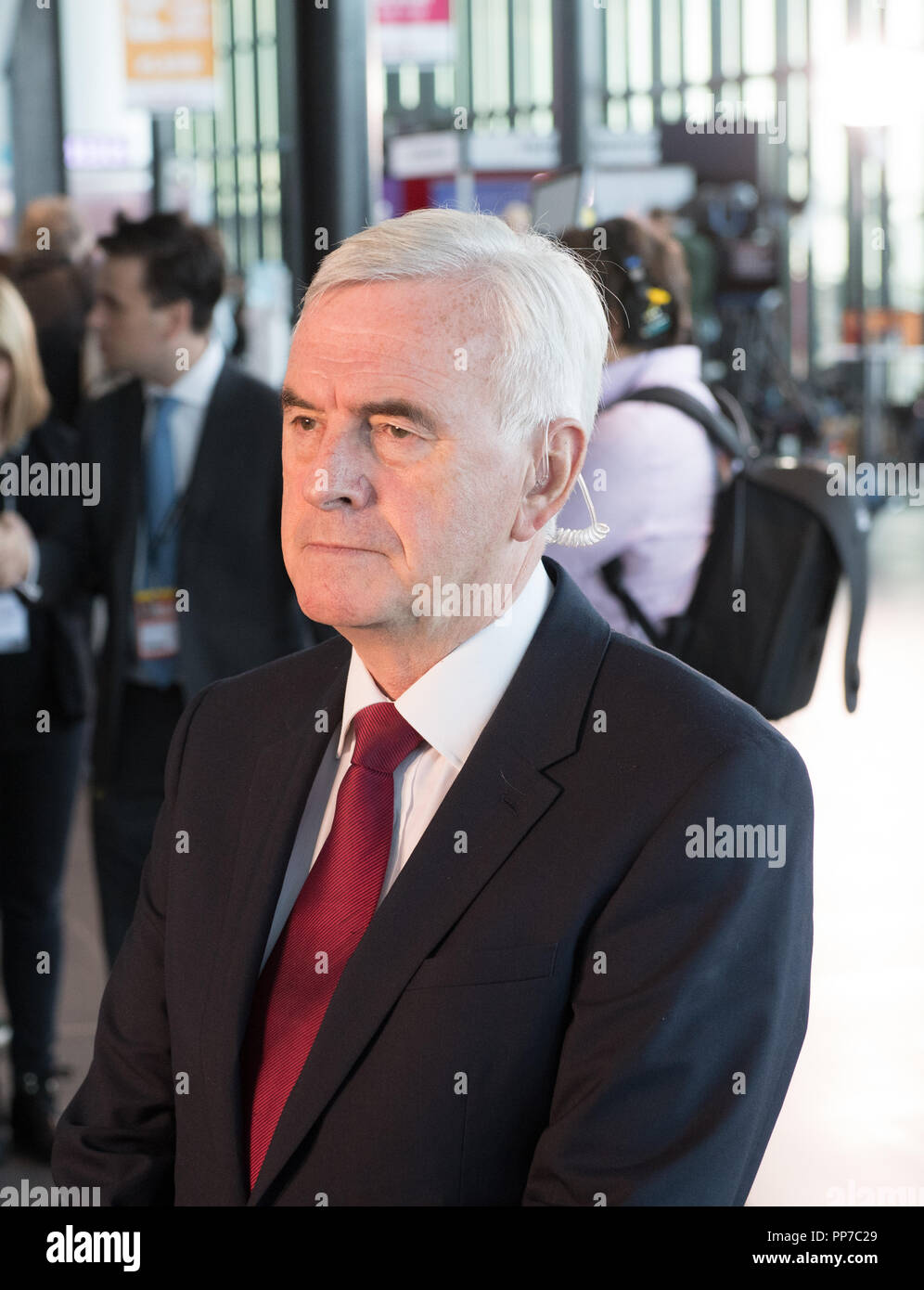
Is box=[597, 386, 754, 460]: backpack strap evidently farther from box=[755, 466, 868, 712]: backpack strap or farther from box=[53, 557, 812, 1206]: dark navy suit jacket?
box=[53, 557, 812, 1206]: dark navy suit jacket

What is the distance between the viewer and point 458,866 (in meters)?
1.43

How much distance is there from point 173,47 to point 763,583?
315 inches

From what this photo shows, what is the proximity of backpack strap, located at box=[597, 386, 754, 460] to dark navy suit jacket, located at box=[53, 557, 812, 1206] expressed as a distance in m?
1.59

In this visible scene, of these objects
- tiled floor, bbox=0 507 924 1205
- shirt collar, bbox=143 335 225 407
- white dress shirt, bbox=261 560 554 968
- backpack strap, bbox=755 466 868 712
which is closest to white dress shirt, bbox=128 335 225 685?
shirt collar, bbox=143 335 225 407

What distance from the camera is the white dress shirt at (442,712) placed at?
1.54 meters

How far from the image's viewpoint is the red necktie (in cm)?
150

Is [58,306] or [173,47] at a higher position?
[173,47]

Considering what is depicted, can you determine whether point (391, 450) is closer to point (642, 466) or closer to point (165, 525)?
point (642, 466)

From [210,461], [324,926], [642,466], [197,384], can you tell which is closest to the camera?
[324,926]

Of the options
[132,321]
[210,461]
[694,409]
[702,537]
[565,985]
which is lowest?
[565,985]

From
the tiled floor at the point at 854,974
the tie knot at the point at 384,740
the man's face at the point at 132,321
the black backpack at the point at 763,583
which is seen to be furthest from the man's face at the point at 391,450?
the man's face at the point at 132,321

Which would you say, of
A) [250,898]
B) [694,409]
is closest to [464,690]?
[250,898]
